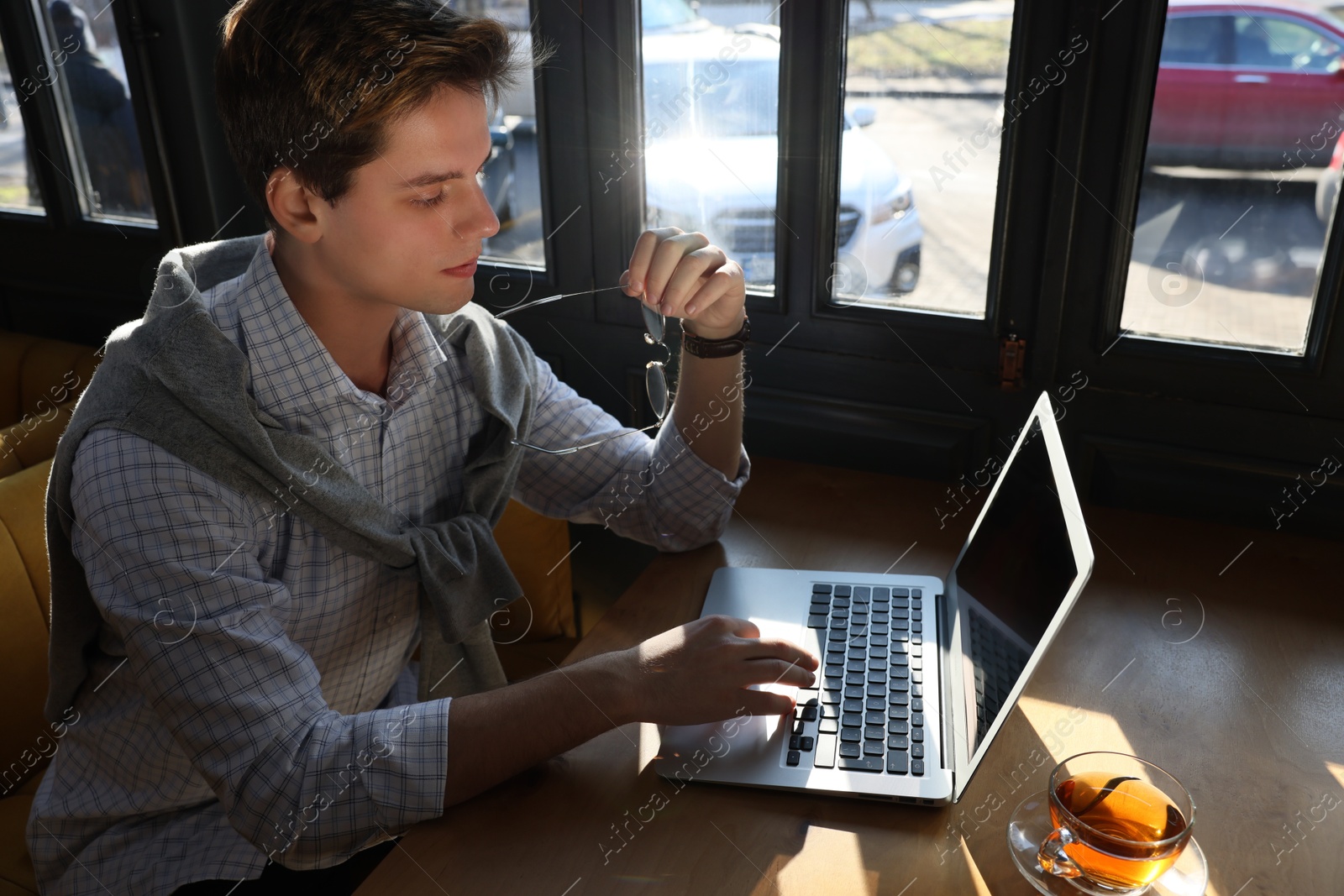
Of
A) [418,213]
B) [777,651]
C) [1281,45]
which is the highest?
[1281,45]

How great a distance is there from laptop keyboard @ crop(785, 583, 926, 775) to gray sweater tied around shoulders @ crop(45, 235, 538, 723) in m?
0.39

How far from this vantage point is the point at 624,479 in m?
1.29

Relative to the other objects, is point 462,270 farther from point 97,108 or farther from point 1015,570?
point 97,108

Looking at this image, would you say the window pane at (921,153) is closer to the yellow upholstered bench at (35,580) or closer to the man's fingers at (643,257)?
the man's fingers at (643,257)

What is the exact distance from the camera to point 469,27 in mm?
1000

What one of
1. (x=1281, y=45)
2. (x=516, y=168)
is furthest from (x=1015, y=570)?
(x=516, y=168)

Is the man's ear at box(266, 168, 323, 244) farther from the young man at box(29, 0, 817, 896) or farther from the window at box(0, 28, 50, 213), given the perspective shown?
the window at box(0, 28, 50, 213)

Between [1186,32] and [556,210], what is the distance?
91 centimetres

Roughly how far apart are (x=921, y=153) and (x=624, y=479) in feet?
1.97

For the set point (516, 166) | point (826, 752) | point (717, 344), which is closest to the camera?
point (826, 752)

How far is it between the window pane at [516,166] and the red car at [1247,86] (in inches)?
35.4

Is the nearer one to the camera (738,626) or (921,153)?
(738,626)

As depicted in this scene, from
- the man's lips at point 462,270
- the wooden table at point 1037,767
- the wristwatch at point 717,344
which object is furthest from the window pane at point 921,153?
the man's lips at point 462,270

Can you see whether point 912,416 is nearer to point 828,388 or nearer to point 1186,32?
point 828,388
